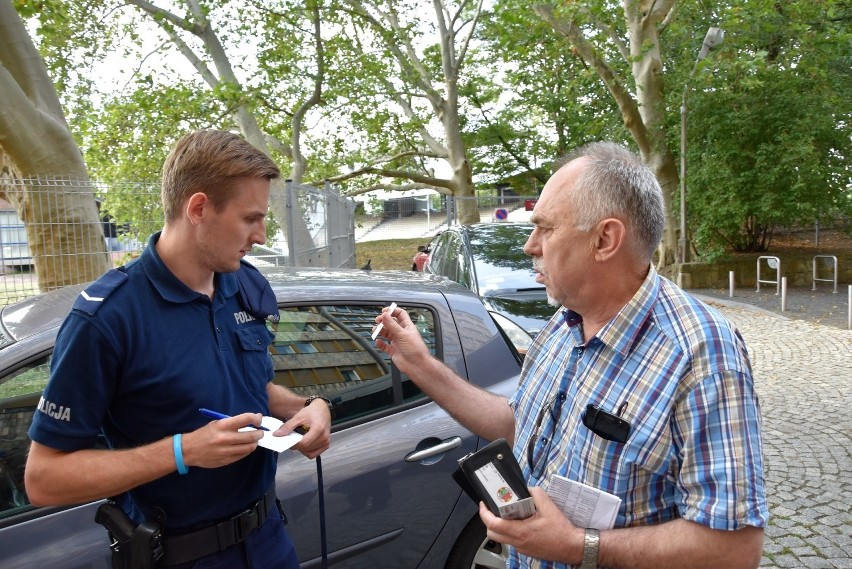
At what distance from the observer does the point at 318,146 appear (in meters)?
22.8

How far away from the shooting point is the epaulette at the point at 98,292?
155 centimetres

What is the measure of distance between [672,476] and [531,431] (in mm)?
380

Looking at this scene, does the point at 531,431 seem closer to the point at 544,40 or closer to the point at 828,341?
the point at 828,341

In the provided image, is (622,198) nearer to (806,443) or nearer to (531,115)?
(806,443)

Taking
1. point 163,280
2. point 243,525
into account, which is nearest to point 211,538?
point 243,525

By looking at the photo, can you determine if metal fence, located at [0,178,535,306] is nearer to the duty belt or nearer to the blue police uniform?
the blue police uniform

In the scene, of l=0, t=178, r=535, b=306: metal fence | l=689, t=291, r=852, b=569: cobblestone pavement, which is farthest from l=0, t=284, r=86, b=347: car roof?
l=689, t=291, r=852, b=569: cobblestone pavement

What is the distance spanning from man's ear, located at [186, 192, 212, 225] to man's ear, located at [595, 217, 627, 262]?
1002 millimetres

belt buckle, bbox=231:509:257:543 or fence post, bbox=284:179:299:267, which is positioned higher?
fence post, bbox=284:179:299:267

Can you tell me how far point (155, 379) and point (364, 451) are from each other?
1.22m

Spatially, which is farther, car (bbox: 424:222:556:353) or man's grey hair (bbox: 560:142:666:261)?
car (bbox: 424:222:556:353)

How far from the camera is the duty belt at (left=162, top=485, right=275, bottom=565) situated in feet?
5.48

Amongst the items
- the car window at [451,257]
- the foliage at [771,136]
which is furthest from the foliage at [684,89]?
the car window at [451,257]

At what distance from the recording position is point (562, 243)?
62.4 inches
